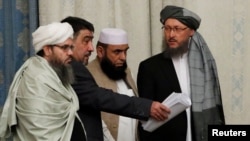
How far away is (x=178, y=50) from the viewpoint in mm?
3346

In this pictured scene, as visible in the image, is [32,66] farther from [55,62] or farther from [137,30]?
[137,30]

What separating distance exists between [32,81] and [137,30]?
1.53m

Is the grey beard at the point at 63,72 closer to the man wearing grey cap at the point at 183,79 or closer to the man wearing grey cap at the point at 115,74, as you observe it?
the man wearing grey cap at the point at 115,74

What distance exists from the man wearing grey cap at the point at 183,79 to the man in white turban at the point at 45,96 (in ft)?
2.33

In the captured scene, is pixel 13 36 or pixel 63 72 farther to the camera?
pixel 13 36

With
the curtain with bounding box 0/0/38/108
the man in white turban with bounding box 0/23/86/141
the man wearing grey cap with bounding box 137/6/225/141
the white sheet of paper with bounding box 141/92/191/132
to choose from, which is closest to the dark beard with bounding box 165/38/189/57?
the man wearing grey cap with bounding box 137/6/225/141

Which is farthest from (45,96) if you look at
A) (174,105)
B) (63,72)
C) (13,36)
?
(13,36)

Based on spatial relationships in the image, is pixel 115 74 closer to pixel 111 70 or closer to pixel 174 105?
pixel 111 70

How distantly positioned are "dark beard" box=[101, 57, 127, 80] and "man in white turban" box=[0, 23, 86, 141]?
1.75 feet

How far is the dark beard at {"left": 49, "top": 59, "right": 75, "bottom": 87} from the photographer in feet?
8.70

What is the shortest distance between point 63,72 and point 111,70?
2.08 feet

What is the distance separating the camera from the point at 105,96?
2783mm

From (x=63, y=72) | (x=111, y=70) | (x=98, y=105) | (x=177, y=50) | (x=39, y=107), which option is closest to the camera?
(x=39, y=107)

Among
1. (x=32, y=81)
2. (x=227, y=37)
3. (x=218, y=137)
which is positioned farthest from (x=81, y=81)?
(x=227, y=37)
